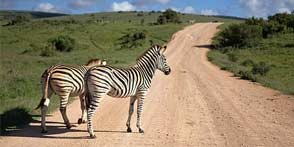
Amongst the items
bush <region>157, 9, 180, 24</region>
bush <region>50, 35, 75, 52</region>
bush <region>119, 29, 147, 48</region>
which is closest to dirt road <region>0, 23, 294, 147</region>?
bush <region>50, 35, 75, 52</region>

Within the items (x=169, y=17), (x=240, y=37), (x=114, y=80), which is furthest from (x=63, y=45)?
(x=169, y=17)

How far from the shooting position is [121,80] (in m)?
9.95

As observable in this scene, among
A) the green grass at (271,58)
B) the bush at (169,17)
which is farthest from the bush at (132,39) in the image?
the bush at (169,17)

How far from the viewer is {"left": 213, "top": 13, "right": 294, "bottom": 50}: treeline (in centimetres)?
4459

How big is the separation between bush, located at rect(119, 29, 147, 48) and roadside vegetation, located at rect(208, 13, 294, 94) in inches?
300

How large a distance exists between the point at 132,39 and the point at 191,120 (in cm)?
3711

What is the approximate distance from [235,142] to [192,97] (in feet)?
21.1

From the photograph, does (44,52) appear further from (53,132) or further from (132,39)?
(53,132)

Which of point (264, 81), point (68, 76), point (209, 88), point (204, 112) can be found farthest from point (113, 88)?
point (264, 81)

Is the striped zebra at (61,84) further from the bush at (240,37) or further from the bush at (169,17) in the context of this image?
the bush at (169,17)

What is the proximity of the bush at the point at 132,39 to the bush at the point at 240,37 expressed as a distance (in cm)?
779

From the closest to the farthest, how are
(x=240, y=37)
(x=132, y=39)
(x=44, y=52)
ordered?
(x=44, y=52)
(x=240, y=37)
(x=132, y=39)

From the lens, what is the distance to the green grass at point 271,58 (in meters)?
24.8

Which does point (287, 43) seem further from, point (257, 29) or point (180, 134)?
point (180, 134)
